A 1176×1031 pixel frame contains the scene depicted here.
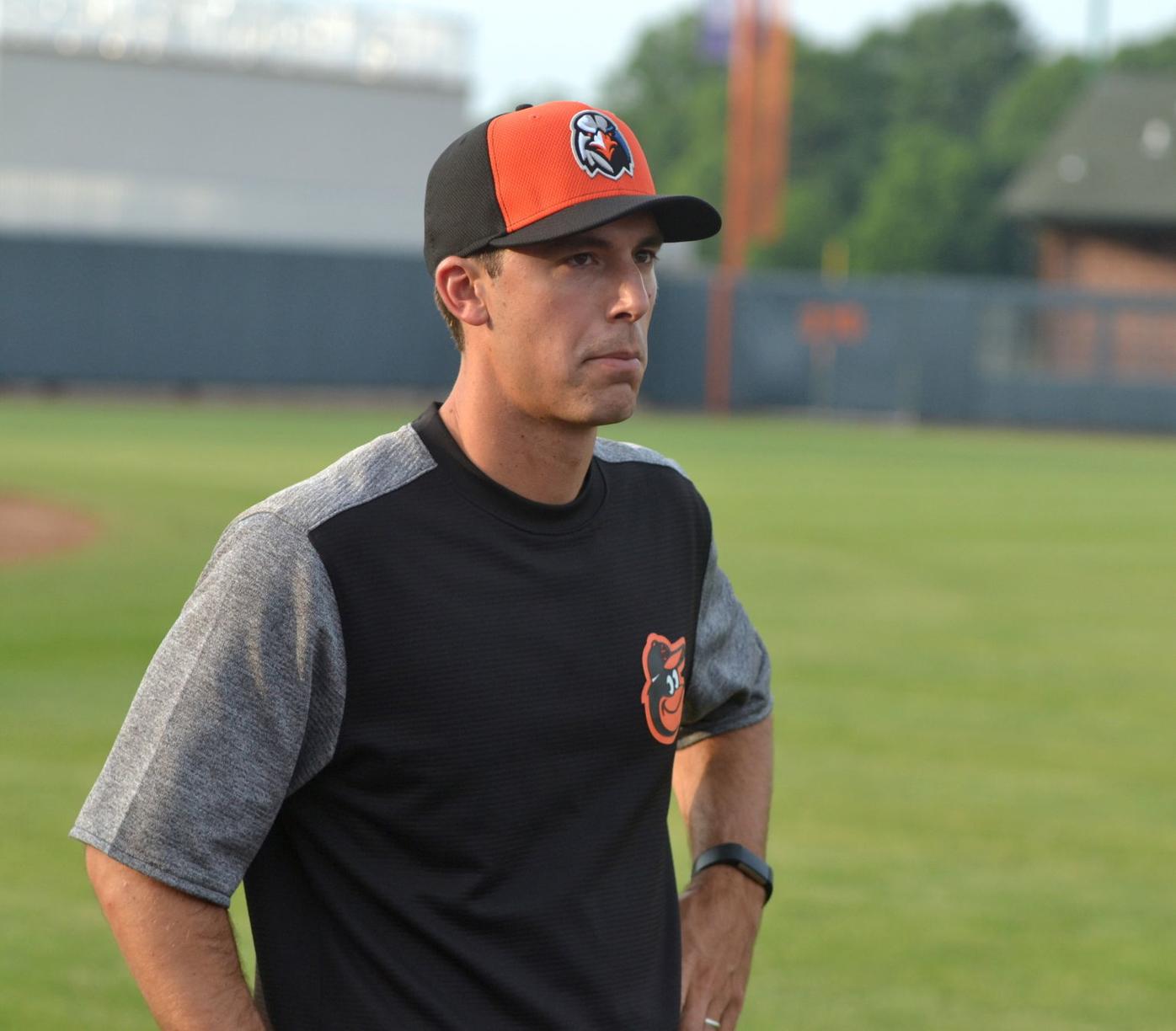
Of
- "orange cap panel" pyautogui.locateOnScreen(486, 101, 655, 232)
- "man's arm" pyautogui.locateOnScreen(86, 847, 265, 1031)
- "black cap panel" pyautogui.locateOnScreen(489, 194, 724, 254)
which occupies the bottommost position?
"man's arm" pyautogui.locateOnScreen(86, 847, 265, 1031)

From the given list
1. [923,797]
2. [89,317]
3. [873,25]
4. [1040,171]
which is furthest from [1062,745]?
[873,25]

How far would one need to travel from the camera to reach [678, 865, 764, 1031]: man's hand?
2779 mm

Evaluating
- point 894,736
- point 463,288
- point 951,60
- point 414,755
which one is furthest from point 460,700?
point 951,60

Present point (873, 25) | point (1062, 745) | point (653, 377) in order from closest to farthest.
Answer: point (1062, 745), point (653, 377), point (873, 25)

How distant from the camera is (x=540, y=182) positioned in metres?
2.49

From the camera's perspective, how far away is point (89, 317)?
35.9 meters

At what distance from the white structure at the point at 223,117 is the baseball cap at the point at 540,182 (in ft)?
150

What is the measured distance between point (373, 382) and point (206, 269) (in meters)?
3.90

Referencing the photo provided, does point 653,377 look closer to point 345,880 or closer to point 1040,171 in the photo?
point 1040,171

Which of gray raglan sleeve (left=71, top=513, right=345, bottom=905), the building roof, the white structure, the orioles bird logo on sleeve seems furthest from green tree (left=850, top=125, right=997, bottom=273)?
gray raglan sleeve (left=71, top=513, right=345, bottom=905)

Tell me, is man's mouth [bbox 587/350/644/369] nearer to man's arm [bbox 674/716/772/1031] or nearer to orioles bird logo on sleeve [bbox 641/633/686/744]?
orioles bird logo on sleeve [bbox 641/633/686/744]

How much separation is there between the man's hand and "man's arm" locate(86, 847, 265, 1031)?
0.71 meters

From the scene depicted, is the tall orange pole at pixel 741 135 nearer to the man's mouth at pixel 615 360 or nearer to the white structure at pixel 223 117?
the white structure at pixel 223 117

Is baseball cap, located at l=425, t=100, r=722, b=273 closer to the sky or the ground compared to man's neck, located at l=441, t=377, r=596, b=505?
closer to the sky
